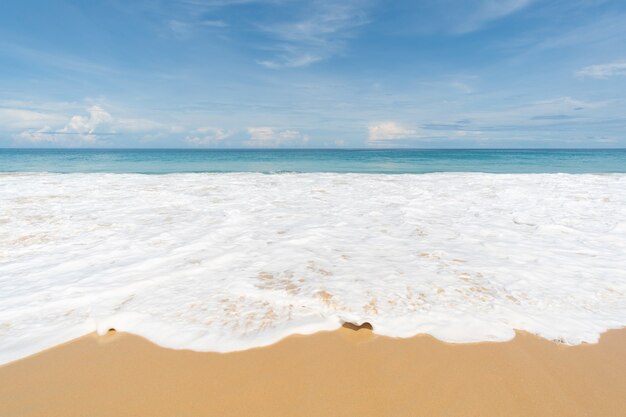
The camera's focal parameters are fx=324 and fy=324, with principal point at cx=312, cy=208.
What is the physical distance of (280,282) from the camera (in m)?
4.10

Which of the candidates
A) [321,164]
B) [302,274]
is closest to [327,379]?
[302,274]

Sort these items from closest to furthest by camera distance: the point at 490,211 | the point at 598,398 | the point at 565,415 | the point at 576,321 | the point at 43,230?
the point at 565,415 → the point at 598,398 → the point at 576,321 → the point at 43,230 → the point at 490,211

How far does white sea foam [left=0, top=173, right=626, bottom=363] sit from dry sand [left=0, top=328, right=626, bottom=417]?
0.19m

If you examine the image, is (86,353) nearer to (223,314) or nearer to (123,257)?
(223,314)

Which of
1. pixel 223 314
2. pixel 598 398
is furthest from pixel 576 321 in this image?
pixel 223 314

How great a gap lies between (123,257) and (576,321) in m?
5.82

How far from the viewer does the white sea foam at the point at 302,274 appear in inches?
125

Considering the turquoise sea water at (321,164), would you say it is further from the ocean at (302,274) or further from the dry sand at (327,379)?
the dry sand at (327,379)

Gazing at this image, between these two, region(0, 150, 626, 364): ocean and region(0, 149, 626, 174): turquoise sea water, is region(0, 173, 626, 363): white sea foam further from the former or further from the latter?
region(0, 149, 626, 174): turquoise sea water

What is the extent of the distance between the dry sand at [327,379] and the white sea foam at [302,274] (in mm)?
189

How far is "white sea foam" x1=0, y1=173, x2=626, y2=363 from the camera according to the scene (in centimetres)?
318

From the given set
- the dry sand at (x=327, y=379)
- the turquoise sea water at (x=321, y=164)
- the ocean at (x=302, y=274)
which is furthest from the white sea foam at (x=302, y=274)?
the turquoise sea water at (x=321, y=164)

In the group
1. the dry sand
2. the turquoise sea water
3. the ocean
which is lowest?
the turquoise sea water

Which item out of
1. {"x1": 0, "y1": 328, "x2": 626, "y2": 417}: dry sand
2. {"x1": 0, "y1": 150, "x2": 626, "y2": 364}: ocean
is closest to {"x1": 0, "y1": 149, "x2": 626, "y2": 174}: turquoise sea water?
{"x1": 0, "y1": 150, "x2": 626, "y2": 364}: ocean
